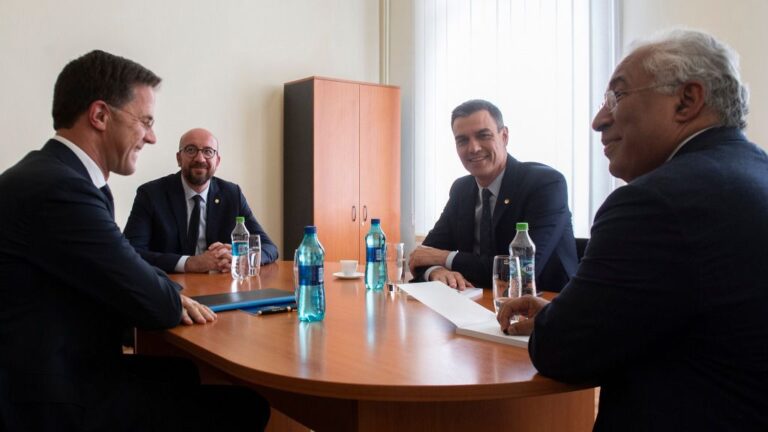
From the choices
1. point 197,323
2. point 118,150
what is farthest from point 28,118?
point 197,323

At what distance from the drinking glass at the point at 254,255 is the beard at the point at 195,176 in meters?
0.66

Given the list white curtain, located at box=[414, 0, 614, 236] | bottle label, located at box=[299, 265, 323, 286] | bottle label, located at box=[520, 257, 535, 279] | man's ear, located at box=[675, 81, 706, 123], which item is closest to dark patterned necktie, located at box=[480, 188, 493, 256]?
bottle label, located at box=[520, 257, 535, 279]

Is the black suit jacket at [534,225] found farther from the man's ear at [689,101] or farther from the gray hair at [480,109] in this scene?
the man's ear at [689,101]

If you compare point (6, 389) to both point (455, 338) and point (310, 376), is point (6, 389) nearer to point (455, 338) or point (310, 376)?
point (310, 376)

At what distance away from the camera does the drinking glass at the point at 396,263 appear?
7.36 feet

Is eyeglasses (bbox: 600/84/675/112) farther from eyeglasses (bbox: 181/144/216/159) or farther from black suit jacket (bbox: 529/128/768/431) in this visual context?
eyeglasses (bbox: 181/144/216/159)

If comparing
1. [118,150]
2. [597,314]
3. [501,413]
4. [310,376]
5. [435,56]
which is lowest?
[501,413]

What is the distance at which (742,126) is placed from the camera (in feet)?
4.29

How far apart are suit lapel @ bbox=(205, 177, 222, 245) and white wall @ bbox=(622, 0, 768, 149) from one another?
243cm

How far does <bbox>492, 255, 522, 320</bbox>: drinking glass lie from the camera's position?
5.67 feet

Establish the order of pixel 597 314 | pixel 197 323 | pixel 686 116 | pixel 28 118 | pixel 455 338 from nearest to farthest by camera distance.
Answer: pixel 597 314
pixel 686 116
pixel 455 338
pixel 197 323
pixel 28 118

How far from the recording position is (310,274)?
165 centimetres

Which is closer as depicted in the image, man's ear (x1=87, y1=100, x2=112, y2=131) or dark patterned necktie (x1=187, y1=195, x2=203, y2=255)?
man's ear (x1=87, y1=100, x2=112, y2=131)

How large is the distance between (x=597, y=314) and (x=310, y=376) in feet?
1.81
